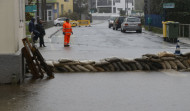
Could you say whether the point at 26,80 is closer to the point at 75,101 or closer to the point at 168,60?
the point at 75,101

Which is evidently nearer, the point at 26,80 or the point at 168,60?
the point at 26,80

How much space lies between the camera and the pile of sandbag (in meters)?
13.6

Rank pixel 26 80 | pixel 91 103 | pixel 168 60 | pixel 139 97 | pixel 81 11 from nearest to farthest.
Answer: pixel 91 103 < pixel 139 97 < pixel 26 80 < pixel 168 60 < pixel 81 11

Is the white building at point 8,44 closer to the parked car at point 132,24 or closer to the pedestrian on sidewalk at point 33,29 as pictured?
the pedestrian on sidewalk at point 33,29

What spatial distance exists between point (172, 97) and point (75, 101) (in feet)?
6.72

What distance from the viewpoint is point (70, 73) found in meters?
13.3

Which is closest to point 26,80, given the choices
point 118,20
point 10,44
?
point 10,44

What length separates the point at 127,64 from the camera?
13961mm

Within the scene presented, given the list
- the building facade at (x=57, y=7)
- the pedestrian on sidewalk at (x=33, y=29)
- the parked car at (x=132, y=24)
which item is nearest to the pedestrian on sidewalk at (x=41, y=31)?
the pedestrian on sidewalk at (x=33, y=29)

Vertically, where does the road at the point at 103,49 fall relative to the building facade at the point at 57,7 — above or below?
below

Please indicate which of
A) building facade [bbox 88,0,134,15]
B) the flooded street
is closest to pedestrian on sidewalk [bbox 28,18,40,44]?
the flooded street

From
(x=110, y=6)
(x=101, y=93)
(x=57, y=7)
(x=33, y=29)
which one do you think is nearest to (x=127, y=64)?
(x=101, y=93)

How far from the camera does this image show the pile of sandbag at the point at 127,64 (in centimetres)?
1361

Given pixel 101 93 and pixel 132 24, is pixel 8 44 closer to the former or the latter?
pixel 101 93
